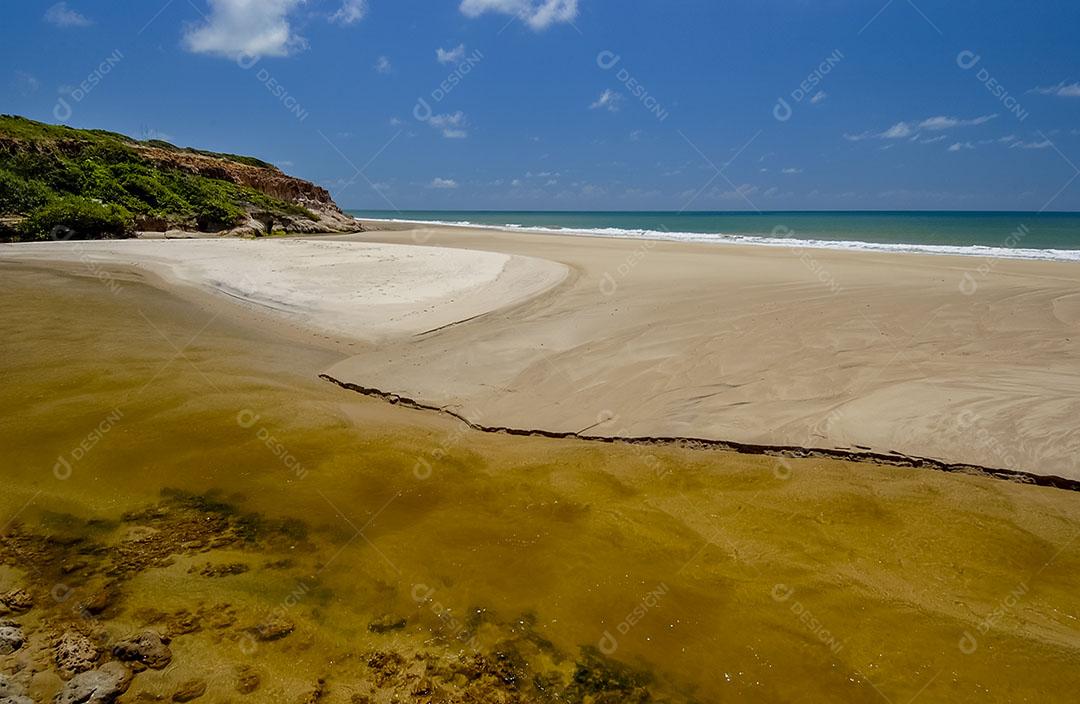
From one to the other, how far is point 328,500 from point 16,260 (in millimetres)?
13609

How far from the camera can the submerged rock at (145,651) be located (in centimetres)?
248

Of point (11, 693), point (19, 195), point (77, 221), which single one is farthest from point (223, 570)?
point (19, 195)

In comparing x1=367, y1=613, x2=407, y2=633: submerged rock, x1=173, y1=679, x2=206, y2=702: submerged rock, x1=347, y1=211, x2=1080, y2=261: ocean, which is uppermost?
x1=347, y1=211, x2=1080, y2=261: ocean

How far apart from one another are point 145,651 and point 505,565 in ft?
5.92

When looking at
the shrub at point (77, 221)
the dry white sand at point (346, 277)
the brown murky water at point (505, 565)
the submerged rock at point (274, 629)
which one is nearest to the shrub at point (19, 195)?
the shrub at point (77, 221)

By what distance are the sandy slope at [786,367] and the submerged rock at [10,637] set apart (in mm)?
3503

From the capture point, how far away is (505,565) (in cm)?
329

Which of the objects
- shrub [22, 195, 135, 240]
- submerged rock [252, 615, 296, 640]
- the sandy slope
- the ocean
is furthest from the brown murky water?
the ocean

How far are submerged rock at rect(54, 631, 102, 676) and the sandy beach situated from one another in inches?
129

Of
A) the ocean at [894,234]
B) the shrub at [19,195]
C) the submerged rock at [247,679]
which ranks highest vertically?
the ocean at [894,234]

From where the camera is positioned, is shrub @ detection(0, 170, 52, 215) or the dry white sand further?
shrub @ detection(0, 170, 52, 215)

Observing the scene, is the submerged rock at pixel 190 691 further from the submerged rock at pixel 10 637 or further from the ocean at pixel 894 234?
the ocean at pixel 894 234

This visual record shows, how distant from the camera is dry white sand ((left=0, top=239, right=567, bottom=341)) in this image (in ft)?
27.5

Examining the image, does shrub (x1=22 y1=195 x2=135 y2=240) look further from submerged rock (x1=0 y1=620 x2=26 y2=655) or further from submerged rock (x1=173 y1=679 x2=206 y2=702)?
submerged rock (x1=173 y1=679 x2=206 y2=702)
